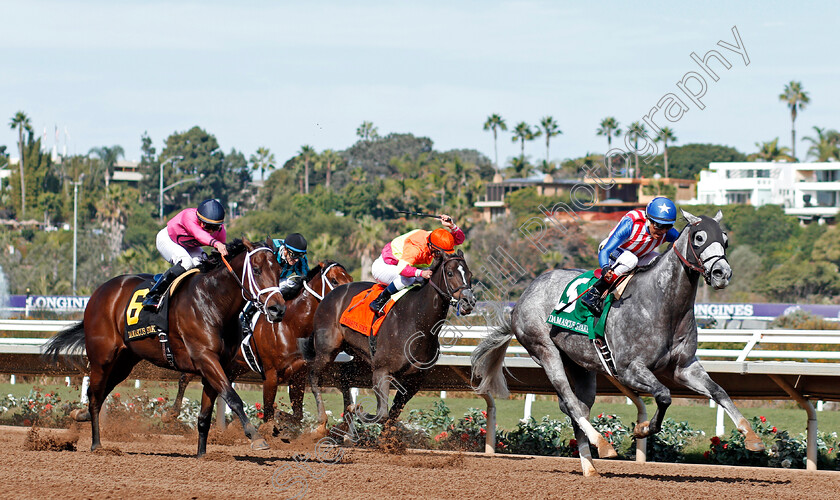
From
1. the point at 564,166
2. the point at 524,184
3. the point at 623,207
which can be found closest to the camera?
the point at 623,207

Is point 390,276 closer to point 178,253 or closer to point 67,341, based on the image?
point 178,253

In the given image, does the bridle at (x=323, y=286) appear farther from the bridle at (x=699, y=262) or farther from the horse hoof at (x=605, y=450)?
the bridle at (x=699, y=262)

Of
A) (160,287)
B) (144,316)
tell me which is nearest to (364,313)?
(160,287)

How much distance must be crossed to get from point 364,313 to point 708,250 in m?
2.98

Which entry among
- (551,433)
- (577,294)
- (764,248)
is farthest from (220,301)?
(764,248)

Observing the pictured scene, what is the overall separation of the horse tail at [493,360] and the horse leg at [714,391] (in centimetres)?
162

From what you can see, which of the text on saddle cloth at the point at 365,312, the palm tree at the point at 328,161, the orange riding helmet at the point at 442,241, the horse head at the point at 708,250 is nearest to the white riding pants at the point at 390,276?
the text on saddle cloth at the point at 365,312

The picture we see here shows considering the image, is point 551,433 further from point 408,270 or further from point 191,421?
point 191,421

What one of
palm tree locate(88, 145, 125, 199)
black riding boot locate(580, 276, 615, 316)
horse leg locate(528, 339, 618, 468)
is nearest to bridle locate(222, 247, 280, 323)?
horse leg locate(528, 339, 618, 468)

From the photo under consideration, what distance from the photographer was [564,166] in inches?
3253

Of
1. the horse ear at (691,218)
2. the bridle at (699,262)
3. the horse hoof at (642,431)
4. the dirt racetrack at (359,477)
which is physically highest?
the horse ear at (691,218)

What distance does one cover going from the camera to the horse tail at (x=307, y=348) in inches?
344

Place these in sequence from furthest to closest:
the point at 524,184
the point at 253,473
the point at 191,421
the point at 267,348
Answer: the point at 524,184, the point at 191,421, the point at 267,348, the point at 253,473

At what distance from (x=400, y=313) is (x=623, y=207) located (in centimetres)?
5441
